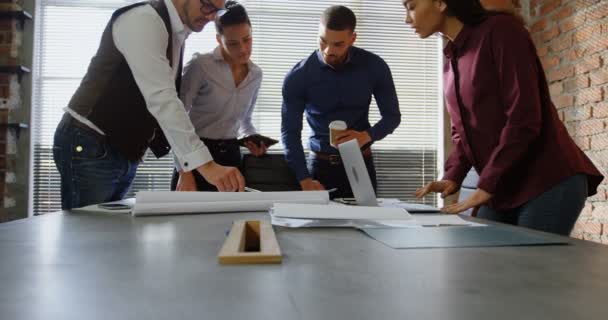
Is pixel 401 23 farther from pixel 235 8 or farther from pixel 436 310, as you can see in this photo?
pixel 436 310

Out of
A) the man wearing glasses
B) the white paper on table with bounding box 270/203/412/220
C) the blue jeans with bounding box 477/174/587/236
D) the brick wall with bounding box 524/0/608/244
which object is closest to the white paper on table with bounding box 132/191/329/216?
the man wearing glasses

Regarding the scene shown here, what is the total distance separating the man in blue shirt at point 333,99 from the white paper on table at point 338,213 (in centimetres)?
106

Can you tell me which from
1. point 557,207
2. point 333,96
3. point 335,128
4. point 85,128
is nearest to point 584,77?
point 333,96

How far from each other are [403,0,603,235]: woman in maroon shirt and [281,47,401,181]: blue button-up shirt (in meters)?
0.81

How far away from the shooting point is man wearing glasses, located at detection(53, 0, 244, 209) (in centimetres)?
135

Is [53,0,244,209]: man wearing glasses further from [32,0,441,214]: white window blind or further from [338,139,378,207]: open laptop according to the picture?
[32,0,441,214]: white window blind

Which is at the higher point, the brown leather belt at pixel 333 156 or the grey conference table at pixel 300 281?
the brown leather belt at pixel 333 156

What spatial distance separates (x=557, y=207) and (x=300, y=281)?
969mm

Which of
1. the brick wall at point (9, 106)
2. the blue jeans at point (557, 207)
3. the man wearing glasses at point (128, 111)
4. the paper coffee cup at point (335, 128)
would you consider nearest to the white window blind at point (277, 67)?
the brick wall at point (9, 106)

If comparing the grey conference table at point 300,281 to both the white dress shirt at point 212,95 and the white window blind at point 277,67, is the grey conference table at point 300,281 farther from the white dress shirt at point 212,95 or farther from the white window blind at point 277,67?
the white window blind at point 277,67

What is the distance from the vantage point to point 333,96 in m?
2.20

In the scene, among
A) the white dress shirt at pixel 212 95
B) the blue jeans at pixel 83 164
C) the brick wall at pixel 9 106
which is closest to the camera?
the blue jeans at pixel 83 164

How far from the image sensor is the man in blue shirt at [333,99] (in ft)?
7.06

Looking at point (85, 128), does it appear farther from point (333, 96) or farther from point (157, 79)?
point (333, 96)
